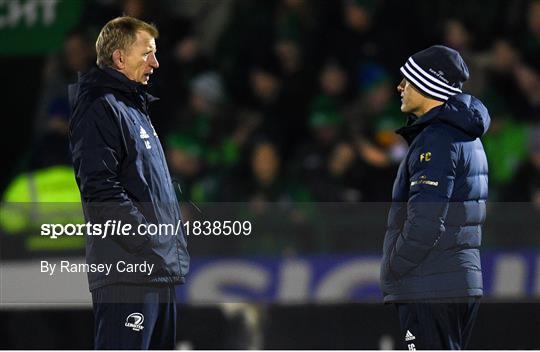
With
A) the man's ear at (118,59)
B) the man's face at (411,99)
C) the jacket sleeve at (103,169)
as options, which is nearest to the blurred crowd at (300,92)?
the man's face at (411,99)

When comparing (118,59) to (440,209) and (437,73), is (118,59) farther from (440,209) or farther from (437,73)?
(440,209)

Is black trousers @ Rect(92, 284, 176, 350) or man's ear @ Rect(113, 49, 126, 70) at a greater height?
man's ear @ Rect(113, 49, 126, 70)

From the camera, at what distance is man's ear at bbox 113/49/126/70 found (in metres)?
5.92

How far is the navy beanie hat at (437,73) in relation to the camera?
5.86 meters

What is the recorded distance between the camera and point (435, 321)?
19.0ft

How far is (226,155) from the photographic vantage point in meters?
9.28

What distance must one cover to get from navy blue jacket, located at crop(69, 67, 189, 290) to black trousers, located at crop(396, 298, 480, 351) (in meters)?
0.95

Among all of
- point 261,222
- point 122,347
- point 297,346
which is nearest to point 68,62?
point 261,222

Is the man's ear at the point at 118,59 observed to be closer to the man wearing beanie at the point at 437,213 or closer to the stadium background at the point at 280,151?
the stadium background at the point at 280,151

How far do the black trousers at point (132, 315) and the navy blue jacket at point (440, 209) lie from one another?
0.93 meters

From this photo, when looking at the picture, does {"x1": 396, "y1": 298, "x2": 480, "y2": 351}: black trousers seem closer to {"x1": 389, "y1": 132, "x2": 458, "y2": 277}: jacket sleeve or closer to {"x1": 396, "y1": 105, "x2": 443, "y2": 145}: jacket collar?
{"x1": 389, "y1": 132, "x2": 458, "y2": 277}: jacket sleeve

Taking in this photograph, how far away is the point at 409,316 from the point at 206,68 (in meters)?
4.55

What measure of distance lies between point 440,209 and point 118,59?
4.81 feet

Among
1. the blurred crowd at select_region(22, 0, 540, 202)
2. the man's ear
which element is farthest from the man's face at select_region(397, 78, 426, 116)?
the blurred crowd at select_region(22, 0, 540, 202)
